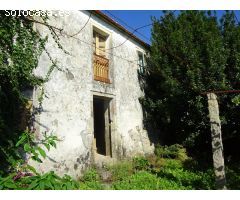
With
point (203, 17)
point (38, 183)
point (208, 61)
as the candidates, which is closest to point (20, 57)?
point (38, 183)

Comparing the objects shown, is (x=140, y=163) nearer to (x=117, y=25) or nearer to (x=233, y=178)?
(x=233, y=178)

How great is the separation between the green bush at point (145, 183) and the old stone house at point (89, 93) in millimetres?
1361

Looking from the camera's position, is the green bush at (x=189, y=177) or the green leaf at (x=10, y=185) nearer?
the green leaf at (x=10, y=185)

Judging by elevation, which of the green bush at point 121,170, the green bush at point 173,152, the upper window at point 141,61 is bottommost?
the green bush at point 121,170

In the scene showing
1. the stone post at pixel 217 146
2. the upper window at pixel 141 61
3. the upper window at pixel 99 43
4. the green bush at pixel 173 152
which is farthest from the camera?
the upper window at pixel 141 61

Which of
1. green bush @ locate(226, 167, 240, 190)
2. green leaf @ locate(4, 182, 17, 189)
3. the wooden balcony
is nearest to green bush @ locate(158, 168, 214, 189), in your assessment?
green bush @ locate(226, 167, 240, 190)

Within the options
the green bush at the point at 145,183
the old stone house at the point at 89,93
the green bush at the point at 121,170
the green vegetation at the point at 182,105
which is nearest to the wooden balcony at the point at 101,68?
the old stone house at the point at 89,93

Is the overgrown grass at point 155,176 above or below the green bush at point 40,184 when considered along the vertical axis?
below

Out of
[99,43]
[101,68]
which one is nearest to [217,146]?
[101,68]

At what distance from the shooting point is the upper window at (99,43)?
10.4m

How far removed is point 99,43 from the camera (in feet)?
35.3

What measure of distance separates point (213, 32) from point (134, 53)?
3398mm

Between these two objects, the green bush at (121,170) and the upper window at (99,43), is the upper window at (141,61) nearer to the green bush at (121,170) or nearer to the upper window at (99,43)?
the upper window at (99,43)
